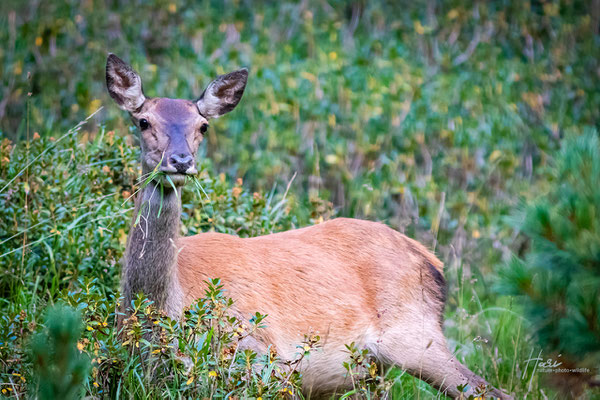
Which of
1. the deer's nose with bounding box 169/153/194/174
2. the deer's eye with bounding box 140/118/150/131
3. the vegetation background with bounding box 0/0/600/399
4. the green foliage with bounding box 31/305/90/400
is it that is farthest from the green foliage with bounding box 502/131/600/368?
the deer's eye with bounding box 140/118/150/131

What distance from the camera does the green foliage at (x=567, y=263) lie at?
9.75 feet

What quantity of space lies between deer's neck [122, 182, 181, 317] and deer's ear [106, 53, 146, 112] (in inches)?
25.5

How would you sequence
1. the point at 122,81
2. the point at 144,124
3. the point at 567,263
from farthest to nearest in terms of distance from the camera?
the point at 122,81
the point at 144,124
the point at 567,263

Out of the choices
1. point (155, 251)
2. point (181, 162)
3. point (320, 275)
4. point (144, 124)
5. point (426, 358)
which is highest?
point (144, 124)

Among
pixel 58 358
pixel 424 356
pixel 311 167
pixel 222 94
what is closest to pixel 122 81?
pixel 222 94

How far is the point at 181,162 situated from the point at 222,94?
3.19 feet

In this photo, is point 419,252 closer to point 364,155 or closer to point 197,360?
point 197,360

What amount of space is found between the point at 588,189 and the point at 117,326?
93.0 inches

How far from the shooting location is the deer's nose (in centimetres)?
389

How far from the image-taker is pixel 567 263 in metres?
3.08

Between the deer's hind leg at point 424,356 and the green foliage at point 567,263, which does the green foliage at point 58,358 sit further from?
the deer's hind leg at point 424,356

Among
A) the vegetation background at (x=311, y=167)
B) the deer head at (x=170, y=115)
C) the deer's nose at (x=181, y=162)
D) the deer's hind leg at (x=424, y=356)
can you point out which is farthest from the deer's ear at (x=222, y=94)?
the deer's hind leg at (x=424, y=356)

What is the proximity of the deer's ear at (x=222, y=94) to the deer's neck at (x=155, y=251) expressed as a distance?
68 centimetres

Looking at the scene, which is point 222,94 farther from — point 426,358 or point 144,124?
point 426,358
